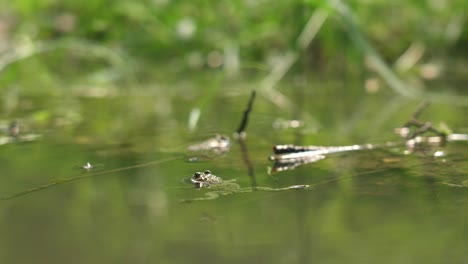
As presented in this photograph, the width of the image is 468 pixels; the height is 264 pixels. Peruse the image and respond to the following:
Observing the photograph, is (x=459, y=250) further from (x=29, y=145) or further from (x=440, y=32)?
(x=440, y=32)

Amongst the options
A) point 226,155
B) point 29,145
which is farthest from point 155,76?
point 226,155

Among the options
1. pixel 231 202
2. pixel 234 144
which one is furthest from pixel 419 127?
pixel 231 202

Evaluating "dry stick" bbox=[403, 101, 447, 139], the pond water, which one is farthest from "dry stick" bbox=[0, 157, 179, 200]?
"dry stick" bbox=[403, 101, 447, 139]

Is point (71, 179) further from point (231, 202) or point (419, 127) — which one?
point (419, 127)

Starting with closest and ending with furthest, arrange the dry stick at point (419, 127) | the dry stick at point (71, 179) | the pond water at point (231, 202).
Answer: the pond water at point (231, 202)
the dry stick at point (71, 179)
the dry stick at point (419, 127)

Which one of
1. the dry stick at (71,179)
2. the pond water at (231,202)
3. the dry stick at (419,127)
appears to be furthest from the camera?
the dry stick at (419,127)

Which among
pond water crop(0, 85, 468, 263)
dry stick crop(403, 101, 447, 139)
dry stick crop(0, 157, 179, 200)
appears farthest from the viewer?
dry stick crop(403, 101, 447, 139)

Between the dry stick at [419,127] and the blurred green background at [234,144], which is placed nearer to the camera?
the blurred green background at [234,144]

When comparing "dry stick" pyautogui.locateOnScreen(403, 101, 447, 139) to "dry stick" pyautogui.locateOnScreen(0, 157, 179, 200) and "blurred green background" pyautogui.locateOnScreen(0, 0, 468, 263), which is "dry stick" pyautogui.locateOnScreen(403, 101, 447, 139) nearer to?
"blurred green background" pyautogui.locateOnScreen(0, 0, 468, 263)

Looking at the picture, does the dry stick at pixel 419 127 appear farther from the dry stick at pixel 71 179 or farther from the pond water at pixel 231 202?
the dry stick at pixel 71 179

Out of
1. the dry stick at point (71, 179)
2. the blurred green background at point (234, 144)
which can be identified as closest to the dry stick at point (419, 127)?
the blurred green background at point (234, 144)
